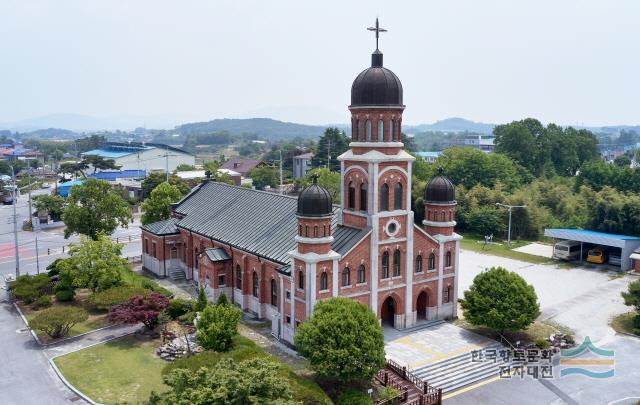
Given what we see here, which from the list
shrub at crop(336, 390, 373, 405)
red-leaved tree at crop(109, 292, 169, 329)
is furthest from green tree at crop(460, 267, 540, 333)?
red-leaved tree at crop(109, 292, 169, 329)

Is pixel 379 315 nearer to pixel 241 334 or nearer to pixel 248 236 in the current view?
pixel 241 334

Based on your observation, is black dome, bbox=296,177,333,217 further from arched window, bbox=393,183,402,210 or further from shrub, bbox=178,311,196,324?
shrub, bbox=178,311,196,324

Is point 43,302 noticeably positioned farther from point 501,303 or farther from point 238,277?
point 501,303

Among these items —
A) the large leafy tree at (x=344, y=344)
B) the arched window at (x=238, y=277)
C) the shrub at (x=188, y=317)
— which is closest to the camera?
the large leafy tree at (x=344, y=344)

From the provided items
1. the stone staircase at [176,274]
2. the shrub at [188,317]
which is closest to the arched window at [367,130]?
the shrub at [188,317]

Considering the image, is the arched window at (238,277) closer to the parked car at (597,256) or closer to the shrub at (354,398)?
the shrub at (354,398)

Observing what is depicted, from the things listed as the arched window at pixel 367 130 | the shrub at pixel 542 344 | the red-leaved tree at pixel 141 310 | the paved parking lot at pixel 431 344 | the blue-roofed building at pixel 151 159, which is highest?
the arched window at pixel 367 130

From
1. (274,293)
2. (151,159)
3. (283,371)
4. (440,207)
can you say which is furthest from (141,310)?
(151,159)
